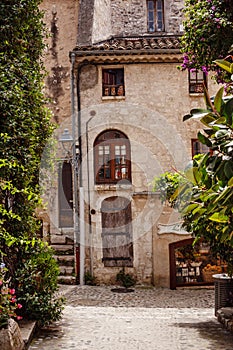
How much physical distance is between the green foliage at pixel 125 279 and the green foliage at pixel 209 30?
9292 mm

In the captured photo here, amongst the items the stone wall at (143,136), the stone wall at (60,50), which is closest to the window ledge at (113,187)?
the stone wall at (143,136)

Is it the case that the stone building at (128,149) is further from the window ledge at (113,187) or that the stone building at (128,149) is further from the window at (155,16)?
the window at (155,16)

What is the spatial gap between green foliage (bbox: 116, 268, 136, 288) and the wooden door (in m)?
0.32

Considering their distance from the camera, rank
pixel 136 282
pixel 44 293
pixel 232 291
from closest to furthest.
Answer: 1. pixel 44 293
2. pixel 232 291
3. pixel 136 282

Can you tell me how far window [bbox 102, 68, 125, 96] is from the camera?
51.9 ft

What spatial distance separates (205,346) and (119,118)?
1025cm

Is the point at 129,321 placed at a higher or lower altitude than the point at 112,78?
lower

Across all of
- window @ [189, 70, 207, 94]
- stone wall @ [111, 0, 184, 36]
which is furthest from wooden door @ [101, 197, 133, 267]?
stone wall @ [111, 0, 184, 36]

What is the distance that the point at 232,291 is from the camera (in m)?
9.01

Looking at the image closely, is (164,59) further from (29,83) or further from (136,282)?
(29,83)

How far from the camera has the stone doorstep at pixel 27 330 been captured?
5859 millimetres

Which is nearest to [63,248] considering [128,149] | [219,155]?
[128,149]

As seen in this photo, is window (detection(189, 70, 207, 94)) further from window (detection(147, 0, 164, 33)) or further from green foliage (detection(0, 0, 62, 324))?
green foliage (detection(0, 0, 62, 324))

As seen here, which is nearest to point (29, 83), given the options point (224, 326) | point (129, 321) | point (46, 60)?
point (129, 321)
